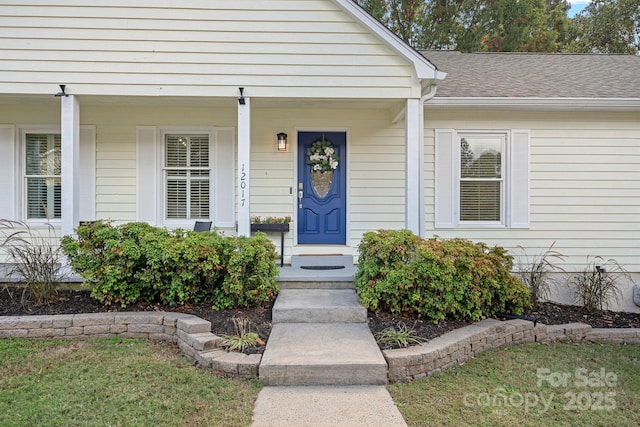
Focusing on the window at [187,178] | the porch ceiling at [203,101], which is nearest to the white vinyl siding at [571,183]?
the porch ceiling at [203,101]

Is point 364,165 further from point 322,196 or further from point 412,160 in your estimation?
point 412,160

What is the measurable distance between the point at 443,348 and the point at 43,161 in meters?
6.58

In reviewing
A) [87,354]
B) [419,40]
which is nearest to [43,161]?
[87,354]

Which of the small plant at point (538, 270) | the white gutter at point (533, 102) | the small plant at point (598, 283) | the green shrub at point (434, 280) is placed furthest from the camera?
the white gutter at point (533, 102)

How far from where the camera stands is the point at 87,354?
355cm

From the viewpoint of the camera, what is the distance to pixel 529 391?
3.15 m

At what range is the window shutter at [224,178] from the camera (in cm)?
636

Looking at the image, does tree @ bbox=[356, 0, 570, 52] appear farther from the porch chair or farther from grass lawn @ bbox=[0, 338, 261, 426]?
grass lawn @ bbox=[0, 338, 261, 426]

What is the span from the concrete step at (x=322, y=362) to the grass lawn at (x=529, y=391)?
24cm

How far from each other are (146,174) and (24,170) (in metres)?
1.95

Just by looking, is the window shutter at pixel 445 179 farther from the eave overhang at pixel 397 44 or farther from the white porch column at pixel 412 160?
the eave overhang at pixel 397 44

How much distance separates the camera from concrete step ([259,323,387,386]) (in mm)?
3102

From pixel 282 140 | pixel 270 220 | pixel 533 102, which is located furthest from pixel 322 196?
pixel 533 102

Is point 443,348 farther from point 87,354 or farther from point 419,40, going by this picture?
point 419,40
